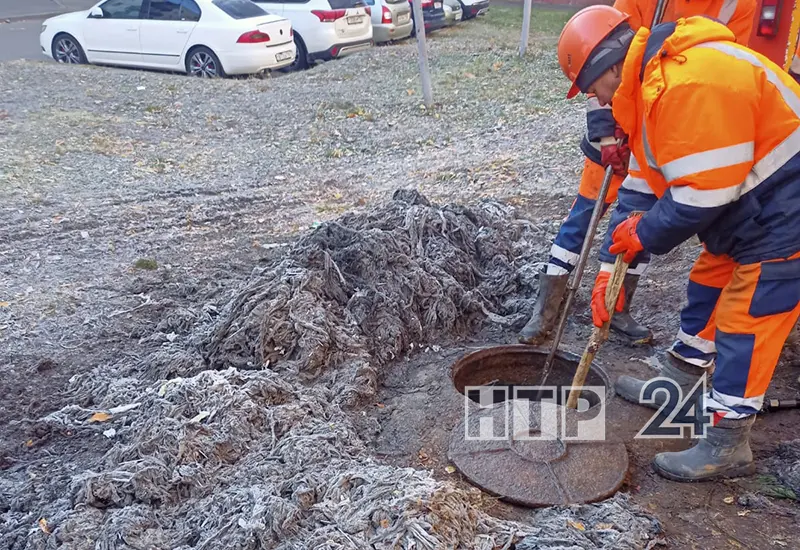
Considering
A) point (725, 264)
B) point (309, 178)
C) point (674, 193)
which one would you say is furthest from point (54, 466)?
point (309, 178)

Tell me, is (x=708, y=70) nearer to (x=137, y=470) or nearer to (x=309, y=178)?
(x=137, y=470)

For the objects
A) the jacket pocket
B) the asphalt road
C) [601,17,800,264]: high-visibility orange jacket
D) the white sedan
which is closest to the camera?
[601,17,800,264]: high-visibility orange jacket

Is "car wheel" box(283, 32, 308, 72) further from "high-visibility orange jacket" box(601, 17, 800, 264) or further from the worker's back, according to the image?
"high-visibility orange jacket" box(601, 17, 800, 264)

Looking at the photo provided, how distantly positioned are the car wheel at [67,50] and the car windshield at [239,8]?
2.84 metres

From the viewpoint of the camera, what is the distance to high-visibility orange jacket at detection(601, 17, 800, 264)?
238cm

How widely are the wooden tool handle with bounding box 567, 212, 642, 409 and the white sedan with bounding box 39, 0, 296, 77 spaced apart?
950 cm

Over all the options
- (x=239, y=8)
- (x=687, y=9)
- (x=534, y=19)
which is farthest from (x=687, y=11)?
(x=534, y=19)

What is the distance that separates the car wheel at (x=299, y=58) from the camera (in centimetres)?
1306

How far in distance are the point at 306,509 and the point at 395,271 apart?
6.08 ft

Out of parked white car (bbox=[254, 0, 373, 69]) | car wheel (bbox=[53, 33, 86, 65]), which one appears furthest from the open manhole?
car wheel (bbox=[53, 33, 86, 65])

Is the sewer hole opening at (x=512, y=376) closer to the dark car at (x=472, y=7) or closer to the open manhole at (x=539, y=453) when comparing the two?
the open manhole at (x=539, y=453)

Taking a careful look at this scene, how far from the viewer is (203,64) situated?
11766 millimetres

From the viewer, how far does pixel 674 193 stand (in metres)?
2.57

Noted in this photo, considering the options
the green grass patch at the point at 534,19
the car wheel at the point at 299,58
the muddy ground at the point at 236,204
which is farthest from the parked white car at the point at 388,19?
the green grass patch at the point at 534,19
